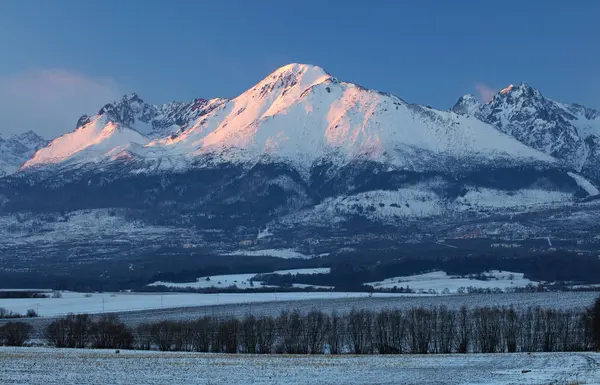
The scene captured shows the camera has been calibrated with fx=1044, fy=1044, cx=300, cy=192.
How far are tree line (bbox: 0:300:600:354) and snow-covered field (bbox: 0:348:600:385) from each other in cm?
1984

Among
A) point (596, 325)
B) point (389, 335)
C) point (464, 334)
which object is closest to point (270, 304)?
point (389, 335)

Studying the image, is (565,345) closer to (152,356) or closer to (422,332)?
(422,332)

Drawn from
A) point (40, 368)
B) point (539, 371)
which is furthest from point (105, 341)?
point (539, 371)

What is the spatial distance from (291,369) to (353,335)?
40985mm

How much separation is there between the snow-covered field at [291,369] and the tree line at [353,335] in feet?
65.1

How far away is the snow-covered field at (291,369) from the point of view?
6131 cm

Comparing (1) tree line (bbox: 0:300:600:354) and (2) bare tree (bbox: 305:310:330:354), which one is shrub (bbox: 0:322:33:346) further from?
(2) bare tree (bbox: 305:310:330:354)

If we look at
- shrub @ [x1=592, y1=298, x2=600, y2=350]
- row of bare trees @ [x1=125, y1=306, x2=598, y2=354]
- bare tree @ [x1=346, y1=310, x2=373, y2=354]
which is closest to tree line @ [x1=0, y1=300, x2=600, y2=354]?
row of bare trees @ [x1=125, y1=306, x2=598, y2=354]

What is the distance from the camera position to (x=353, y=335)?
364 ft

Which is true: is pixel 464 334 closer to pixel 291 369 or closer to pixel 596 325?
pixel 596 325

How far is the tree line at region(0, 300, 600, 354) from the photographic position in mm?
103188

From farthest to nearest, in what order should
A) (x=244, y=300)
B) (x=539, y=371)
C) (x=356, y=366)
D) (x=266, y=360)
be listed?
(x=244, y=300), (x=266, y=360), (x=356, y=366), (x=539, y=371)

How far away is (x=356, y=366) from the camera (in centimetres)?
7331

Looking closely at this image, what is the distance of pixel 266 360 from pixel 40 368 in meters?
19.0
